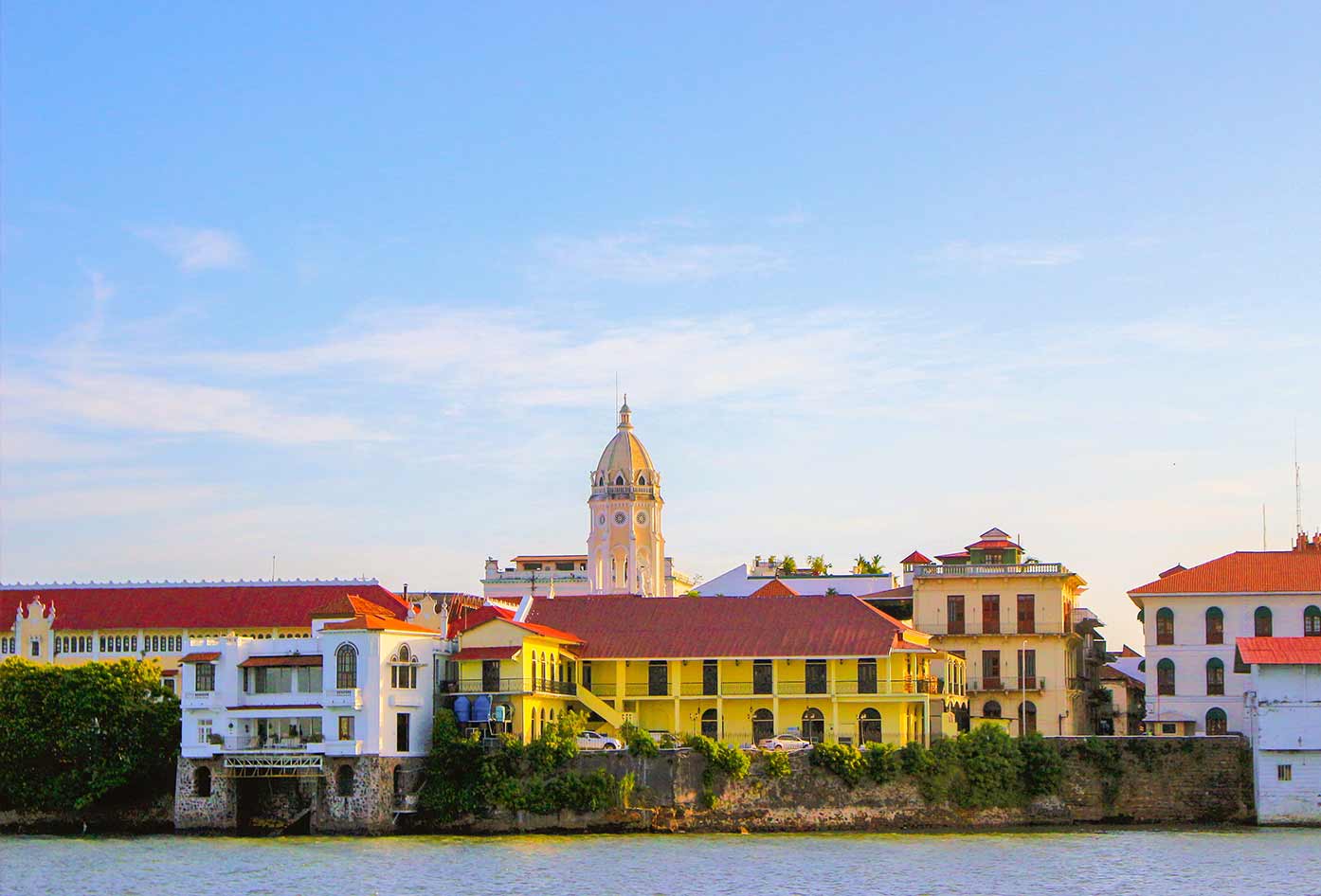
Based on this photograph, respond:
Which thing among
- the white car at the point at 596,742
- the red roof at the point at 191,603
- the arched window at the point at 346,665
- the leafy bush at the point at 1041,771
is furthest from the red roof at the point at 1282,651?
the red roof at the point at 191,603

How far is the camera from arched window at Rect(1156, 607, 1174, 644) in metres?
85.1

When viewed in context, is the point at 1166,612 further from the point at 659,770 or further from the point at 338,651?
the point at 338,651

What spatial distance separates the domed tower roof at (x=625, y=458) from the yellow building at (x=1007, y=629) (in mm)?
75039

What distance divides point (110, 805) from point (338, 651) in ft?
35.3

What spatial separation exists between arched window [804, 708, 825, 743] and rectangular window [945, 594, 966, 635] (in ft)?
45.8

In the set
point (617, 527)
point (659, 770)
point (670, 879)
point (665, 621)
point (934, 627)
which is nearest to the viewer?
point (670, 879)

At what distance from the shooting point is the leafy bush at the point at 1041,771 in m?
72.5

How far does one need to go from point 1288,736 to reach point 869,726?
52.8 ft

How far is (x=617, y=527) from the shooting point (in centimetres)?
16488

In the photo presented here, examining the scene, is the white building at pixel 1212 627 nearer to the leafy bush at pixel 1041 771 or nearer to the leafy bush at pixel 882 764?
the leafy bush at pixel 1041 771

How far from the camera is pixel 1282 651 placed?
71750 millimetres

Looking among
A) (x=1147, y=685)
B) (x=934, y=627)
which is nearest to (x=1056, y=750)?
(x=1147, y=685)

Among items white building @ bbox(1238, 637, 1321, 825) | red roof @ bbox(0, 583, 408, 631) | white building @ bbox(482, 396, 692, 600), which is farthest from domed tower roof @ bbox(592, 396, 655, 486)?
white building @ bbox(1238, 637, 1321, 825)

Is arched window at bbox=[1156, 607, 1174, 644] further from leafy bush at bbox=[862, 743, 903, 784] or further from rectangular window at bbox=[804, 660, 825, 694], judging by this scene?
leafy bush at bbox=[862, 743, 903, 784]
